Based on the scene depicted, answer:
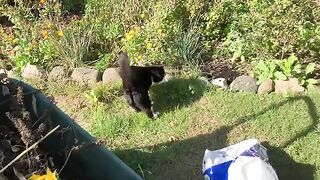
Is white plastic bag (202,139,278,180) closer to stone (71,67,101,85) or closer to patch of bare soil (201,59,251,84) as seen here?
patch of bare soil (201,59,251,84)

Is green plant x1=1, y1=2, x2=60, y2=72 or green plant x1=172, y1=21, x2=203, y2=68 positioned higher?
green plant x1=1, y1=2, x2=60, y2=72

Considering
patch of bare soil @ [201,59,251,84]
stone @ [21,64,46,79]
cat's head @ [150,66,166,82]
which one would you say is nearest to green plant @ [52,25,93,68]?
stone @ [21,64,46,79]

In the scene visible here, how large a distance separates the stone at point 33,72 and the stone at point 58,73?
0.08 metres

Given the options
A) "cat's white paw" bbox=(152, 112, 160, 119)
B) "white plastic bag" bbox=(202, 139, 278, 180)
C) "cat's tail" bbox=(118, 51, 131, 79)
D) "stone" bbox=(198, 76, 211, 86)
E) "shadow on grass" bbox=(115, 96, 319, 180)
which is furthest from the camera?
"stone" bbox=(198, 76, 211, 86)

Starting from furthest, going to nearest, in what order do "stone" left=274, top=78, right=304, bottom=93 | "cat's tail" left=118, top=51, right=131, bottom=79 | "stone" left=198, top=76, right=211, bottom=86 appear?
"stone" left=198, top=76, right=211, bottom=86
"stone" left=274, top=78, right=304, bottom=93
"cat's tail" left=118, top=51, right=131, bottom=79

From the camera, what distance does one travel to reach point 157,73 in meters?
4.63

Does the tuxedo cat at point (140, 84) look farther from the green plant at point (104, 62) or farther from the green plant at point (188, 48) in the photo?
the green plant at point (104, 62)

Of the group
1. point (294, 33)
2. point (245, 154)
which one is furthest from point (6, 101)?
point (294, 33)

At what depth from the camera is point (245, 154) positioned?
3.61m

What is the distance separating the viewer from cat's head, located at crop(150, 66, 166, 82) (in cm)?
461

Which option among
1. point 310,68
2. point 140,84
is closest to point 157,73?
point 140,84

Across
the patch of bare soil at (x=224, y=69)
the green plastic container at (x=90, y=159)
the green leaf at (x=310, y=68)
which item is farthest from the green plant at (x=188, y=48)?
the green plastic container at (x=90, y=159)

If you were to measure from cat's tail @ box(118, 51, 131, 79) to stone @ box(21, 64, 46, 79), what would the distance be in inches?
38.9

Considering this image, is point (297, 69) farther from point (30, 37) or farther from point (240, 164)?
point (30, 37)
